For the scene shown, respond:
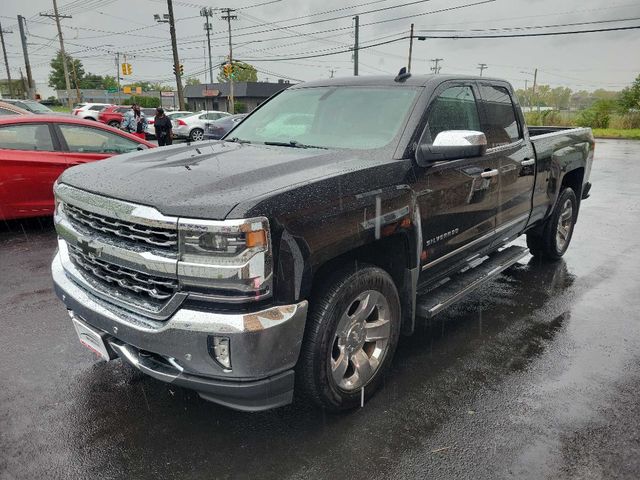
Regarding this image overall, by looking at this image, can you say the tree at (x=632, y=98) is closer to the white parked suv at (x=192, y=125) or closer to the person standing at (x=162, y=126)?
the white parked suv at (x=192, y=125)

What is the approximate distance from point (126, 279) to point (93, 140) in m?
5.47

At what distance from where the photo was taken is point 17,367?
3473mm

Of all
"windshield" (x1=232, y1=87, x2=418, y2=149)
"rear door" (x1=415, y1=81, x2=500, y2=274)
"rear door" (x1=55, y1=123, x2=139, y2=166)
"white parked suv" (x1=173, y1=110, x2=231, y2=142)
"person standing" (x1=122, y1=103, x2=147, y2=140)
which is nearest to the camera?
"rear door" (x1=415, y1=81, x2=500, y2=274)

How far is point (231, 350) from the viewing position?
223 cm

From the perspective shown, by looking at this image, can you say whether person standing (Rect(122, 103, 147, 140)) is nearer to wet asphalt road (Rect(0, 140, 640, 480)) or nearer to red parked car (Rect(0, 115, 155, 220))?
red parked car (Rect(0, 115, 155, 220))

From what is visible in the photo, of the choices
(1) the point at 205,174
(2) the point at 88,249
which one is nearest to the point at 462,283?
(1) the point at 205,174

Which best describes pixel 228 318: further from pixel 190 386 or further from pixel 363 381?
pixel 363 381

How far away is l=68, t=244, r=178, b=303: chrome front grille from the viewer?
7.79 feet

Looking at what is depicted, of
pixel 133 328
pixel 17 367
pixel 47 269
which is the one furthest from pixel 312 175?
pixel 47 269

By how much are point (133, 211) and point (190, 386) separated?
34.2 inches

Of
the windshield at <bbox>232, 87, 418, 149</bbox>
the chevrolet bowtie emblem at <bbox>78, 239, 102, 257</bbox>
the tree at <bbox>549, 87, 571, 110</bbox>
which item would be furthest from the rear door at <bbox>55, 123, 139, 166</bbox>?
the tree at <bbox>549, 87, 571, 110</bbox>

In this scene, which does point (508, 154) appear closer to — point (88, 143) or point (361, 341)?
point (361, 341)

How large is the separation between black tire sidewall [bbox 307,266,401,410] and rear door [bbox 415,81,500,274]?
543mm

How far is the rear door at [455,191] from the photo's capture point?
3.25 meters
